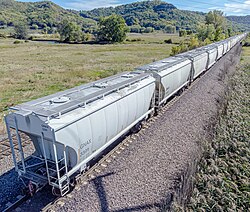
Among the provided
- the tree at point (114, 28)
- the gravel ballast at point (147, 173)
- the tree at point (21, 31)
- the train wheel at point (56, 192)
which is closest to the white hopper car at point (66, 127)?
the train wheel at point (56, 192)

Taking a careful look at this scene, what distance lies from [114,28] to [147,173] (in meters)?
108

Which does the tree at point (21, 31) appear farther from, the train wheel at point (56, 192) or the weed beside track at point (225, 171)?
the train wheel at point (56, 192)

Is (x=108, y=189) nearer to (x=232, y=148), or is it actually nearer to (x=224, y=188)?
(x=224, y=188)

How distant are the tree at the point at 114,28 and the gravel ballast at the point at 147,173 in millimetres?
100000

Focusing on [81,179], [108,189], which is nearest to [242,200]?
[108,189]

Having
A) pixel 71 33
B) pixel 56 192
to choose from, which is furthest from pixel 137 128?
pixel 71 33

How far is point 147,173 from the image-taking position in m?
9.98

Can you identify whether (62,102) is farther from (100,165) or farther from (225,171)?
(225,171)

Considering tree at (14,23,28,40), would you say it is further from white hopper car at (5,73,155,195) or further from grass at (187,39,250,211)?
grass at (187,39,250,211)

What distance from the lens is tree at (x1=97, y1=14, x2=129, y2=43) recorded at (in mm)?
108875

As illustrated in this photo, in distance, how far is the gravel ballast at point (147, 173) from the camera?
26.9ft

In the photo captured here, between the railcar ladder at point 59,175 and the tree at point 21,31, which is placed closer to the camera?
the railcar ladder at point 59,175

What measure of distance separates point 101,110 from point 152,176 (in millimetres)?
3695

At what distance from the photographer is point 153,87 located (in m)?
14.0
